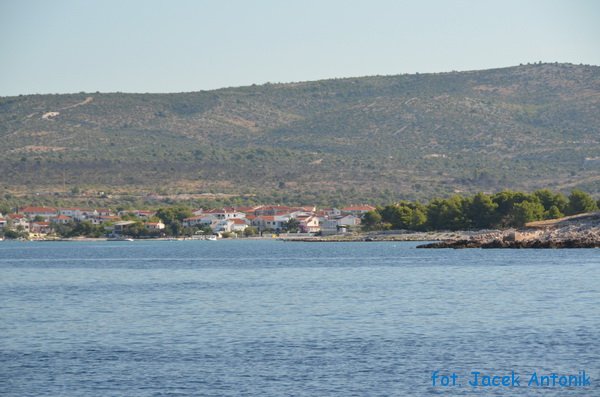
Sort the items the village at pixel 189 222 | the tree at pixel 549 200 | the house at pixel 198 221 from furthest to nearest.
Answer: the house at pixel 198 221, the village at pixel 189 222, the tree at pixel 549 200

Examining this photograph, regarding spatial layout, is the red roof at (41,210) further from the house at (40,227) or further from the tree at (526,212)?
the tree at (526,212)

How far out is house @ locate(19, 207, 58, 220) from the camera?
159 meters

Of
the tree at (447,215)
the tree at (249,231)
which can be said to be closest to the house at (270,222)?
the tree at (249,231)

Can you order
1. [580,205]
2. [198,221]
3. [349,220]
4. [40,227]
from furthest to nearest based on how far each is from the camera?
[40,227]
[198,221]
[349,220]
[580,205]

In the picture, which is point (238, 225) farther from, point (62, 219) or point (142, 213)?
point (62, 219)

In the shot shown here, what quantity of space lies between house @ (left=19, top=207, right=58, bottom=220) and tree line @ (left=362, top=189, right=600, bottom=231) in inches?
2350

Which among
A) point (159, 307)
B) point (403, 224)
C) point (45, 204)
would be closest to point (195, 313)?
point (159, 307)

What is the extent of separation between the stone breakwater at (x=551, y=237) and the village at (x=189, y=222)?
47.6m

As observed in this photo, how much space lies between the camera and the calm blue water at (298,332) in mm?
25750

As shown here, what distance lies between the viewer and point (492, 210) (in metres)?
103

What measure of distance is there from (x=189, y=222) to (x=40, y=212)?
23054mm

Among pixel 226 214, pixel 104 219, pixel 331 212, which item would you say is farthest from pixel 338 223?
pixel 104 219

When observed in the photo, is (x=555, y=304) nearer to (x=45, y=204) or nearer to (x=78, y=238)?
(x=78, y=238)

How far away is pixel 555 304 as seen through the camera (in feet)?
130
